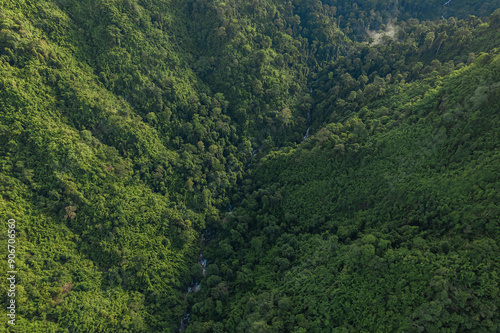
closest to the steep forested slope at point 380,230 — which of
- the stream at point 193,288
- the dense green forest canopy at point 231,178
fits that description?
the dense green forest canopy at point 231,178

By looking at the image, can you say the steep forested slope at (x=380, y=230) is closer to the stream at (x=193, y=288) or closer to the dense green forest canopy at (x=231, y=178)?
the dense green forest canopy at (x=231, y=178)

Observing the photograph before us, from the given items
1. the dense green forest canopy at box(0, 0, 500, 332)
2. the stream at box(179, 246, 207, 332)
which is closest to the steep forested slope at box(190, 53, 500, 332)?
the dense green forest canopy at box(0, 0, 500, 332)

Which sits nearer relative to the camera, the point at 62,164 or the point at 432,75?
the point at 62,164

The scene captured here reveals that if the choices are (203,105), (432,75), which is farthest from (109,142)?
(432,75)

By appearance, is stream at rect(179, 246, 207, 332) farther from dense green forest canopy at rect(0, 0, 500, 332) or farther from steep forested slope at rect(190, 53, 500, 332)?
steep forested slope at rect(190, 53, 500, 332)

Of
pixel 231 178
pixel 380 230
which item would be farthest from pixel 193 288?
pixel 380 230

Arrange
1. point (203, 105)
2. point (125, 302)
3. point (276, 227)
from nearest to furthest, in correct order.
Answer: point (125, 302) → point (276, 227) → point (203, 105)

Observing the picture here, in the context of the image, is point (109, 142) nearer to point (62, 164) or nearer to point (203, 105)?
point (62, 164)

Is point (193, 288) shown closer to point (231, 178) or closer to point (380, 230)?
point (231, 178)
